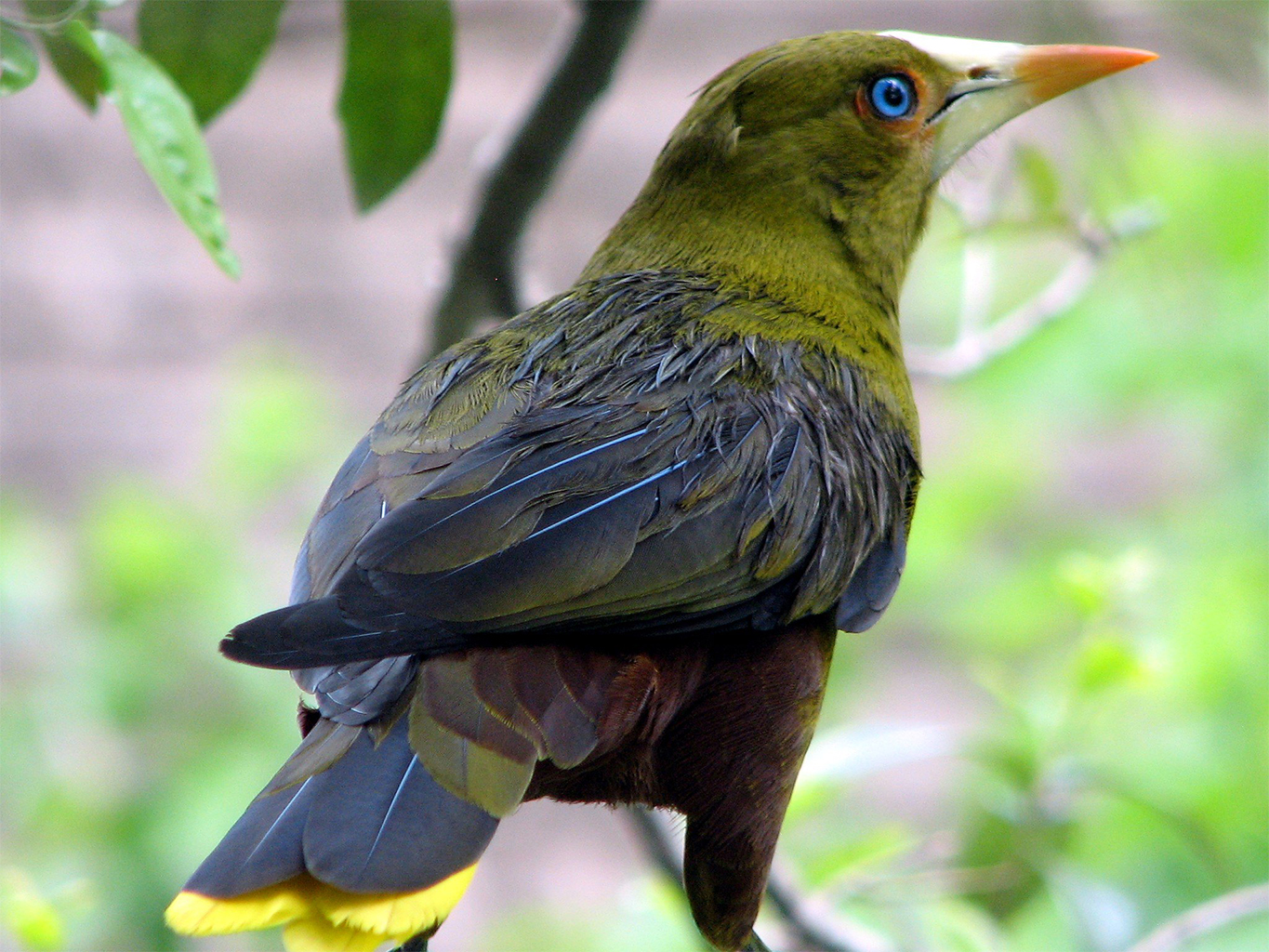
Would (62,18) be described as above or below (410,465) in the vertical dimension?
above

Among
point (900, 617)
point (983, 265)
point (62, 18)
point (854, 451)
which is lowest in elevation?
point (900, 617)

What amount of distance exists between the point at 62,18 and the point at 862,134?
1310 mm

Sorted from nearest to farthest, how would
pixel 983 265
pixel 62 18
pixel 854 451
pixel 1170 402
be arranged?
1. pixel 62 18
2. pixel 854 451
3. pixel 983 265
4. pixel 1170 402

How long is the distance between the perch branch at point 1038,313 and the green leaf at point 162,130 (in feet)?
5.42

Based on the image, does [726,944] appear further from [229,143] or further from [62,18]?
[229,143]

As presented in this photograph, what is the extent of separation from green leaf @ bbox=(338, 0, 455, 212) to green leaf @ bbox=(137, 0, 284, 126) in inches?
4.6

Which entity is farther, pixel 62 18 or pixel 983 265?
pixel 983 265

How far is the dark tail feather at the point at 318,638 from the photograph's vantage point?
1.61 m

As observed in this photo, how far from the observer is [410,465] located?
2.02 m

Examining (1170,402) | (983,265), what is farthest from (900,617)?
(983,265)

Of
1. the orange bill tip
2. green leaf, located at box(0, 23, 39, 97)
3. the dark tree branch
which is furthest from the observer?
the orange bill tip

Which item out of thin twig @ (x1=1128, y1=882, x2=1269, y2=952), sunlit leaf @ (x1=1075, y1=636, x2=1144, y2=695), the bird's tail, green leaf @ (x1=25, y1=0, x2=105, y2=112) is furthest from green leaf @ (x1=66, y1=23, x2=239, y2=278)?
thin twig @ (x1=1128, y1=882, x2=1269, y2=952)

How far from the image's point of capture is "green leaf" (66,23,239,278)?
5.89 ft

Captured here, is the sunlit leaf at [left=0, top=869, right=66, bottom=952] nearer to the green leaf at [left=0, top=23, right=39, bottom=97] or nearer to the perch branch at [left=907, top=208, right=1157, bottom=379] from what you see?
the green leaf at [left=0, top=23, right=39, bottom=97]
